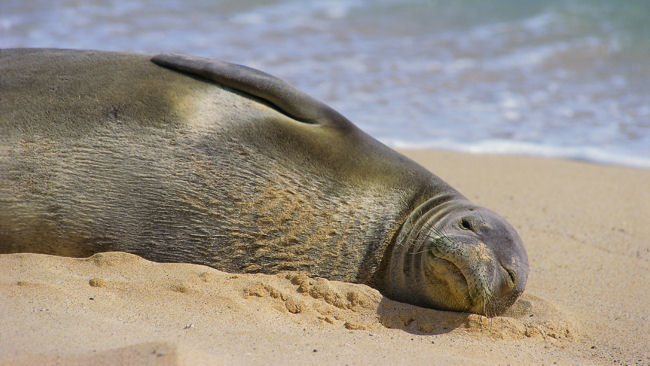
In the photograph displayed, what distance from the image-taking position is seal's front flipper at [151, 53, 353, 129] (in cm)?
362

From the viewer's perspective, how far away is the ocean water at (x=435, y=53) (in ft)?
23.3

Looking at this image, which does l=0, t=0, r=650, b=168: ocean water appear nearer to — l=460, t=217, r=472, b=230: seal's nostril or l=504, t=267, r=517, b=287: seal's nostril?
l=460, t=217, r=472, b=230: seal's nostril

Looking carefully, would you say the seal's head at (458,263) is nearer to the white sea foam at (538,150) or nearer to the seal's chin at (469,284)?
the seal's chin at (469,284)

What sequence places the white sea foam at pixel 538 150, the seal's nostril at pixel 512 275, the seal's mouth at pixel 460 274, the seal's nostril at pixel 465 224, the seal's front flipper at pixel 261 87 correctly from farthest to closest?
the white sea foam at pixel 538 150
the seal's front flipper at pixel 261 87
the seal's nostril at pixel 465 224
the seal's nostril at pixel 512 275
the seal's mouth at pixel 460 274

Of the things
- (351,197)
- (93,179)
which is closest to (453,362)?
(351,197)

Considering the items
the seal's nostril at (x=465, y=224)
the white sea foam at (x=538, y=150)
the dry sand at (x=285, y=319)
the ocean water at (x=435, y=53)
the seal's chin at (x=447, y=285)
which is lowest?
the dry sand at (x=285, y=319)

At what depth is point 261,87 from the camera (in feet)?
11.9

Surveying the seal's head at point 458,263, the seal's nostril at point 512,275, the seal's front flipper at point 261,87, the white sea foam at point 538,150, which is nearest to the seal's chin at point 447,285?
the seal's head at point 458,263

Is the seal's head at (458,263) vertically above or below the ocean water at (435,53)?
below

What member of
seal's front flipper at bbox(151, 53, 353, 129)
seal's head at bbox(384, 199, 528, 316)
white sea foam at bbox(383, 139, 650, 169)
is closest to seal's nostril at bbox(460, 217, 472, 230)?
seal's head at bbox(384, 199, 528, 316)

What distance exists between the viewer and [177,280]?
310cm

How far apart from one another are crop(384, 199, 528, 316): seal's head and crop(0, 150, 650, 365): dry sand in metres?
0.09

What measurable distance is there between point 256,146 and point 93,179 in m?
0.72

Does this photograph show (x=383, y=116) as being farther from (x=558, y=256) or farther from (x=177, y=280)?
(x=177, y=280)
